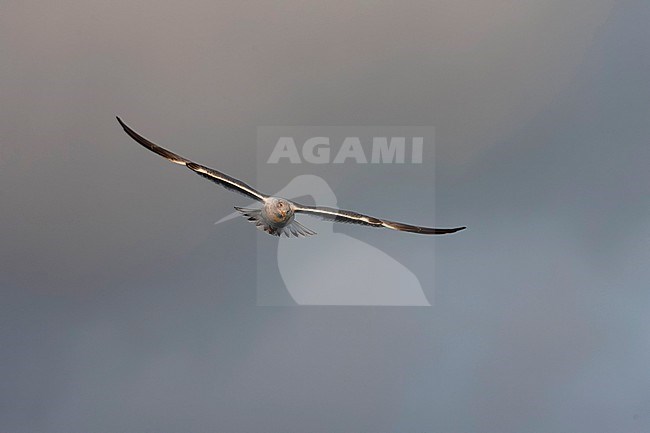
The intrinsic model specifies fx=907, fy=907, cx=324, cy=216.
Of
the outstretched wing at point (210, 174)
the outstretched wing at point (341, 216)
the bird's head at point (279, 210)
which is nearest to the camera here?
the outstretched wing at point (210, 174)

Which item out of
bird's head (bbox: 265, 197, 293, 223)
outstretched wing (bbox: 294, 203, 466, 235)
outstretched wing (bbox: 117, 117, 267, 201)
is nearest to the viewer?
outstretched wing (bbox: 117, 117, 267, 201)

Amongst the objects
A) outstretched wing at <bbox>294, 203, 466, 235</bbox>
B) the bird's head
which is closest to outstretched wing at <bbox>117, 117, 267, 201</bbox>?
the bird's head

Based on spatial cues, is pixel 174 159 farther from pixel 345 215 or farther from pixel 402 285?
pixel 402 285

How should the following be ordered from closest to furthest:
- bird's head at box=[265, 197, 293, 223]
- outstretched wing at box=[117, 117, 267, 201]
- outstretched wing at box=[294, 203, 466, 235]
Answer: outstretched wing at box=[117, 117, 267, 201] < outstretched wing at box=[294, 203, 466, 235] < bird's head at box=[265, 197, 293, 223]

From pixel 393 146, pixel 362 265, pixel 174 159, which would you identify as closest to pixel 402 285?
pixel 362 265

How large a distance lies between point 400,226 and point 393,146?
186 inches

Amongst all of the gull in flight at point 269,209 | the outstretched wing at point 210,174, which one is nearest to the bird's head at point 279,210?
the gull in flight at point 269,209

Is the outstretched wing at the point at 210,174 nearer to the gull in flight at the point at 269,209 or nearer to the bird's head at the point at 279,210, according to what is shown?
the gull in flight at the point at 269,209

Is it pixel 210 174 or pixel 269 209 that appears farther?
pixel 269 209

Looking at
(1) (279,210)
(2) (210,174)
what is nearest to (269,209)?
(1) (279,210)

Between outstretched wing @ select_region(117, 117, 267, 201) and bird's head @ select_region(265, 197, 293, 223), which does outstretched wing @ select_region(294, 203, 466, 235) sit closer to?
bird's head @ select_region(265, 197, 293, 223)

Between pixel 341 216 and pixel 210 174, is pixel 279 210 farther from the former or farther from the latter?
pixel 210 174

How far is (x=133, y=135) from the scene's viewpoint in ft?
33.7

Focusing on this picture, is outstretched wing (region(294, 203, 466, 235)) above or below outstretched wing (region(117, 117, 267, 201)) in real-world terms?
below
